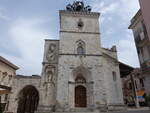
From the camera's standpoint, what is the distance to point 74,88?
15078 mm

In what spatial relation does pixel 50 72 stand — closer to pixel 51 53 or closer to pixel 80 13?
pixel 51 53

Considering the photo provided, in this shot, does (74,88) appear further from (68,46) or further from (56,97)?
(68,46)

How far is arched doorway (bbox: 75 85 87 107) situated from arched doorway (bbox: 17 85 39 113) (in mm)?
6748

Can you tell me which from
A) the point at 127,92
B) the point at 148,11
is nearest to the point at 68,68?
the point at 148,11

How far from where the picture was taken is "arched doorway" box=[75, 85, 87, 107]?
14.8 m

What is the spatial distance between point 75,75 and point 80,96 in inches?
102

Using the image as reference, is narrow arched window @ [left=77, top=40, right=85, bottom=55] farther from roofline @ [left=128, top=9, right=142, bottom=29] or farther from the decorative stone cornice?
roofline @ [left=128, top=9, right=142, bottom=29]

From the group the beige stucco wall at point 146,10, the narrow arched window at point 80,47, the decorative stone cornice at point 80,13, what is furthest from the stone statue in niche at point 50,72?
the beige stucco wall at point 146,10

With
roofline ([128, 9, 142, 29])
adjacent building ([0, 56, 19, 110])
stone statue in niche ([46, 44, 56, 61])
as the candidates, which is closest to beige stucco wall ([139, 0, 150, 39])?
roofline ([128, 9, 142, 29])

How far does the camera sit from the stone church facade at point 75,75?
14.4 metres

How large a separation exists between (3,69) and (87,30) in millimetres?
12550

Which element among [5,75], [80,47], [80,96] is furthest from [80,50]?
[5,75]

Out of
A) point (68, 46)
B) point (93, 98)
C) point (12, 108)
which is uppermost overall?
point (68, 46)

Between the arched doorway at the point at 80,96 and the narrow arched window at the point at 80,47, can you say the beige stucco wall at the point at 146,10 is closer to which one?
the arched doorway at the point at 80,96
